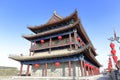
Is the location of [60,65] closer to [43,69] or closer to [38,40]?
[43,69]

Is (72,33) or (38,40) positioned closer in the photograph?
(72,33)

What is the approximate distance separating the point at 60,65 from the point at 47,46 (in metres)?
4.33

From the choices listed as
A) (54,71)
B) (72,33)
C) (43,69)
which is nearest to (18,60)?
(43,69)

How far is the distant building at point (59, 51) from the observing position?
14.6m

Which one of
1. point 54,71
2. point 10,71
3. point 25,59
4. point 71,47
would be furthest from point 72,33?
point 10,71

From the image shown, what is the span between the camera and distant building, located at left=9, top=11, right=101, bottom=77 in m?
14.6

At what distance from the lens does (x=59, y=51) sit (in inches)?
689

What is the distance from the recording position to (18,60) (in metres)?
18.3

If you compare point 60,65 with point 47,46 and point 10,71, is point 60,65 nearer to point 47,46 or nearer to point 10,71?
point 47,46

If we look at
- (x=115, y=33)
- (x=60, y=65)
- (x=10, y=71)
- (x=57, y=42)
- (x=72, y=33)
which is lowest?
(x=10, y=71)

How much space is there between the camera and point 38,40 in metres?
20.1

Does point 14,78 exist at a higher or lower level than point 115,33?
lower

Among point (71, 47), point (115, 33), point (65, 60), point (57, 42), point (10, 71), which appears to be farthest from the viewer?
point (10, 71)

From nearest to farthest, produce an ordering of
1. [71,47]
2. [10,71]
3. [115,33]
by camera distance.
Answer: [115,33] < [71,47] < [10,71]
